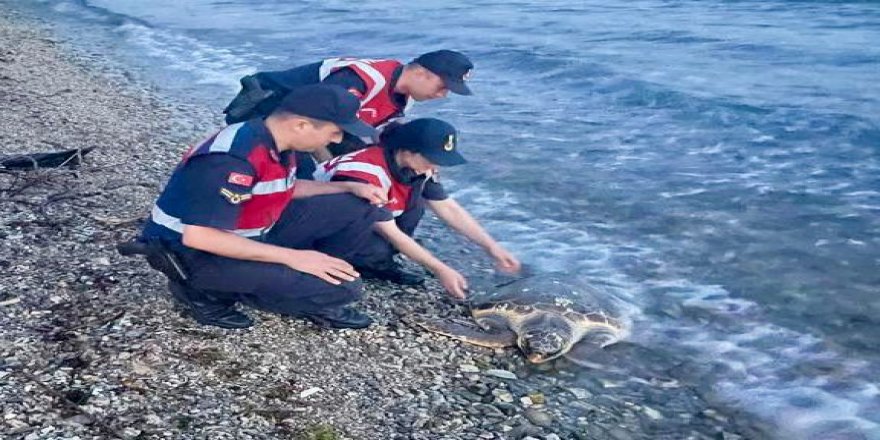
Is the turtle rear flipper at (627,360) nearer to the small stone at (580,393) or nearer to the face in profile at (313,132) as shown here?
the small stone at (580,393)

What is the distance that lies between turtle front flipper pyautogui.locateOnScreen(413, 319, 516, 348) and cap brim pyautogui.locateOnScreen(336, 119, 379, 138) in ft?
4.31

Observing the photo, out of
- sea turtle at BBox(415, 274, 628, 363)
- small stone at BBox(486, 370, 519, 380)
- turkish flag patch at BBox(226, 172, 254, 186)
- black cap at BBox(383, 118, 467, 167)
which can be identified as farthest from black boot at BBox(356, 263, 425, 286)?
turkish flag patch at BBox(226, 172, 254, 186)

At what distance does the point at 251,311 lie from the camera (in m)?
5.25

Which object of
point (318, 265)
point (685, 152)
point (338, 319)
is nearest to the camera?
point (318, 265)

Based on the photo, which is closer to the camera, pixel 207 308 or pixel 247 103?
pixel 207 308

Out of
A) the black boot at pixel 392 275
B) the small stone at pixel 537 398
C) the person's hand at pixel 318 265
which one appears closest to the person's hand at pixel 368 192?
the person's hand at pixel 318 265

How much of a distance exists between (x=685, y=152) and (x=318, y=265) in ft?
22.4

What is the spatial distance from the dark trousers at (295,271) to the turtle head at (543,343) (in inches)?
37.8

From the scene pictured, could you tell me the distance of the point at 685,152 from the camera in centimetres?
1054

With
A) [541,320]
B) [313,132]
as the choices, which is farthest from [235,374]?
[541,320]

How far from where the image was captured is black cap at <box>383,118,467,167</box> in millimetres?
5309

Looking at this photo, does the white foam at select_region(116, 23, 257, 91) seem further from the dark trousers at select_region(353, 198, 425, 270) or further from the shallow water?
the dark trousers at select_region(353, 198, 425, 270)

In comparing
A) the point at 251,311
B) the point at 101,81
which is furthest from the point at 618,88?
the point at 251,311

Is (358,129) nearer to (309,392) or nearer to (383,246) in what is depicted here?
(309,392)
